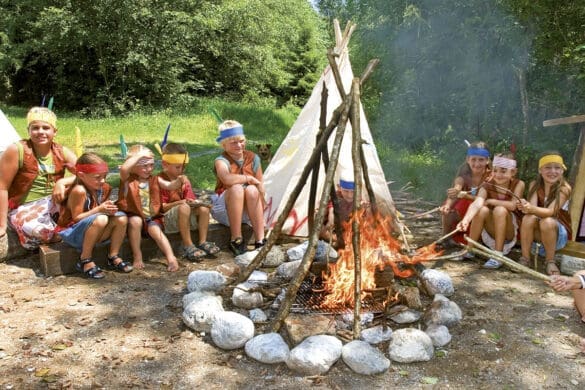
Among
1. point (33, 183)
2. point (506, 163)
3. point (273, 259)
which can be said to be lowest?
point (273, 259)

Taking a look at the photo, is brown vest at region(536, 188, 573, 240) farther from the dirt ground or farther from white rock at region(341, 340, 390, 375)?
white rock at region(341, 340, 390, 375)

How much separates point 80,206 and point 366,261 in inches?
94.3

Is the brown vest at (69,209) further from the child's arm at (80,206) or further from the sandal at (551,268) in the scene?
the sandal at (551,268)

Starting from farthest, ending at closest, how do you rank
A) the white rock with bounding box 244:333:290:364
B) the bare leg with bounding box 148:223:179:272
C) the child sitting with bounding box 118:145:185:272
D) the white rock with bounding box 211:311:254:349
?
the bare leg with bounding box 148:223:179:272, the child sitting with bounding box 118:145:185:272, the white rock with bounding box 211:311:254:349, the white rock with bounding box 244:333:290:364

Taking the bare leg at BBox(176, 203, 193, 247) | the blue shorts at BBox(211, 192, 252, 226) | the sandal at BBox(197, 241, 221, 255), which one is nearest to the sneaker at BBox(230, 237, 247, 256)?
the sandal at BBox(197, 241, 221, 255)

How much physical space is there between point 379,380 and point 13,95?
21835 millimetres

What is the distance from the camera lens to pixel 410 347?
9.64 ft

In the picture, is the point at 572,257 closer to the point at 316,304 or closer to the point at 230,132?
the point at 316,304

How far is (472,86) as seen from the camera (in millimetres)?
9586

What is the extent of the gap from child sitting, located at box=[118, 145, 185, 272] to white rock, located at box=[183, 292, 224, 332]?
1078 mm

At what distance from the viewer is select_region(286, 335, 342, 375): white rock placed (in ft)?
9.16

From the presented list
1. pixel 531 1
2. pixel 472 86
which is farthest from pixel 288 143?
pixel 472 86

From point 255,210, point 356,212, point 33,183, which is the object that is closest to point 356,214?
point 356,212

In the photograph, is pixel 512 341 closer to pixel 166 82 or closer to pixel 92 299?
pixel 92 299
